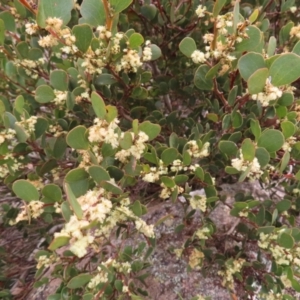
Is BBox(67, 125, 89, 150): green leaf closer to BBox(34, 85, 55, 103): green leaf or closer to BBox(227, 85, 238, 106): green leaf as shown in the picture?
BBox(34, 85, 55, 103): green leaf

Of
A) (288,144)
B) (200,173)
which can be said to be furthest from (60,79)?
(288,144)

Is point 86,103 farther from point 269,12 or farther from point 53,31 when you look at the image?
point 269,12

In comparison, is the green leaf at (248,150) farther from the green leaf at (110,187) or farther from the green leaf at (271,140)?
the green leaf at (110,187)

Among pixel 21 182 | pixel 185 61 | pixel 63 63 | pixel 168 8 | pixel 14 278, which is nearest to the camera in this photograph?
pixel 21 182

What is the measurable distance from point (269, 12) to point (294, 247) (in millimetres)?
1323

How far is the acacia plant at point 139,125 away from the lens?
1.03m

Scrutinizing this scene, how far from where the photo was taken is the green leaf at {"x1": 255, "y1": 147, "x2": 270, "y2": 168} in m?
1.10

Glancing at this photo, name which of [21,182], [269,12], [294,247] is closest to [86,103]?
[21,182]

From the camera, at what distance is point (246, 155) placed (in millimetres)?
1089

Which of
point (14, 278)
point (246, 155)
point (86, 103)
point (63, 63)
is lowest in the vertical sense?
point (14, 278)

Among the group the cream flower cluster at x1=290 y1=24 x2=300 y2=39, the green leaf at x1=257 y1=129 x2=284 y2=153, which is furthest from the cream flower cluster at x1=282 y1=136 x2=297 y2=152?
the cream flower cluster at x1=290 y1=24 x2=300 y2=39

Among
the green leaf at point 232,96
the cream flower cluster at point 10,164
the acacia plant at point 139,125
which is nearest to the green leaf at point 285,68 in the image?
the acacia plant at point 139,125

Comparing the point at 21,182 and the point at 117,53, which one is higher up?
the point at 117,53

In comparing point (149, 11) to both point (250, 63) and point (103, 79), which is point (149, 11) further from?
point (250, 63)
